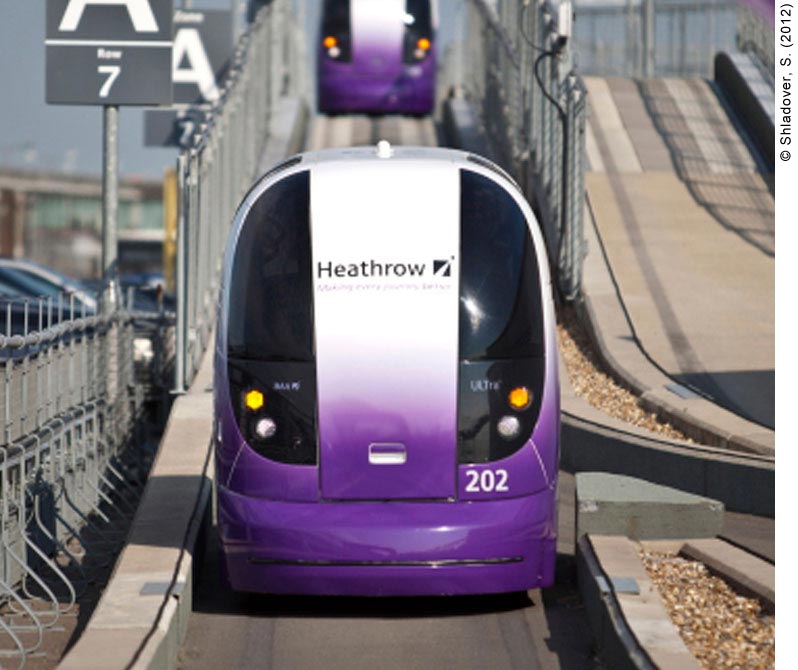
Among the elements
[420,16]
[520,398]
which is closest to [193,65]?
[420,16]

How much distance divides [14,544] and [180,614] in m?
2.15

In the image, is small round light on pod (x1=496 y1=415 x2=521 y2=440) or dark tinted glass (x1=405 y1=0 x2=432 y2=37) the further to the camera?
dark tinted glass (x1=405 y1=0 x2=432 y2=37)

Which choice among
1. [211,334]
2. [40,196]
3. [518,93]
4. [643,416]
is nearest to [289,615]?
[643,416]

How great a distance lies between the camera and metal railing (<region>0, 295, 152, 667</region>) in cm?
1098

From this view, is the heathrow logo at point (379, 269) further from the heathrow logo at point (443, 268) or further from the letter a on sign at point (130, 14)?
the letter a on sign at point (130, 14)

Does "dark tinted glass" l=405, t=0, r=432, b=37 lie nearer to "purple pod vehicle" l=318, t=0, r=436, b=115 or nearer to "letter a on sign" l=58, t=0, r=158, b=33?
"purple pod vehicle" l=318, t=0, r=436, b=115

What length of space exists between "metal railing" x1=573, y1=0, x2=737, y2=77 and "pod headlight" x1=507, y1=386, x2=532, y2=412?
2385cm

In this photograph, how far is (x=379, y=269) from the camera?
34.3 feet

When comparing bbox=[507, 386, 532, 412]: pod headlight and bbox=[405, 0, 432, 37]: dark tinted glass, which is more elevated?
bbox=[405, 0, 432, 37]: dark tinted glass

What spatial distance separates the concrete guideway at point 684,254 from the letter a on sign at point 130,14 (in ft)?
16.2

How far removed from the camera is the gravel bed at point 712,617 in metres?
8.66

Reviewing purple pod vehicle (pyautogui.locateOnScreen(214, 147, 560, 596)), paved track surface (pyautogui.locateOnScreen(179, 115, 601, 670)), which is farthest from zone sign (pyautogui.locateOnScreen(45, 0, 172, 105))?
purple pod vehicle (pyautogui.locateOnScreen(214, 147, 560, 596))

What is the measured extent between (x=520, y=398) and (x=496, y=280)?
618 millimetres

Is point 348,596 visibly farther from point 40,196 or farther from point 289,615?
point 40,196
